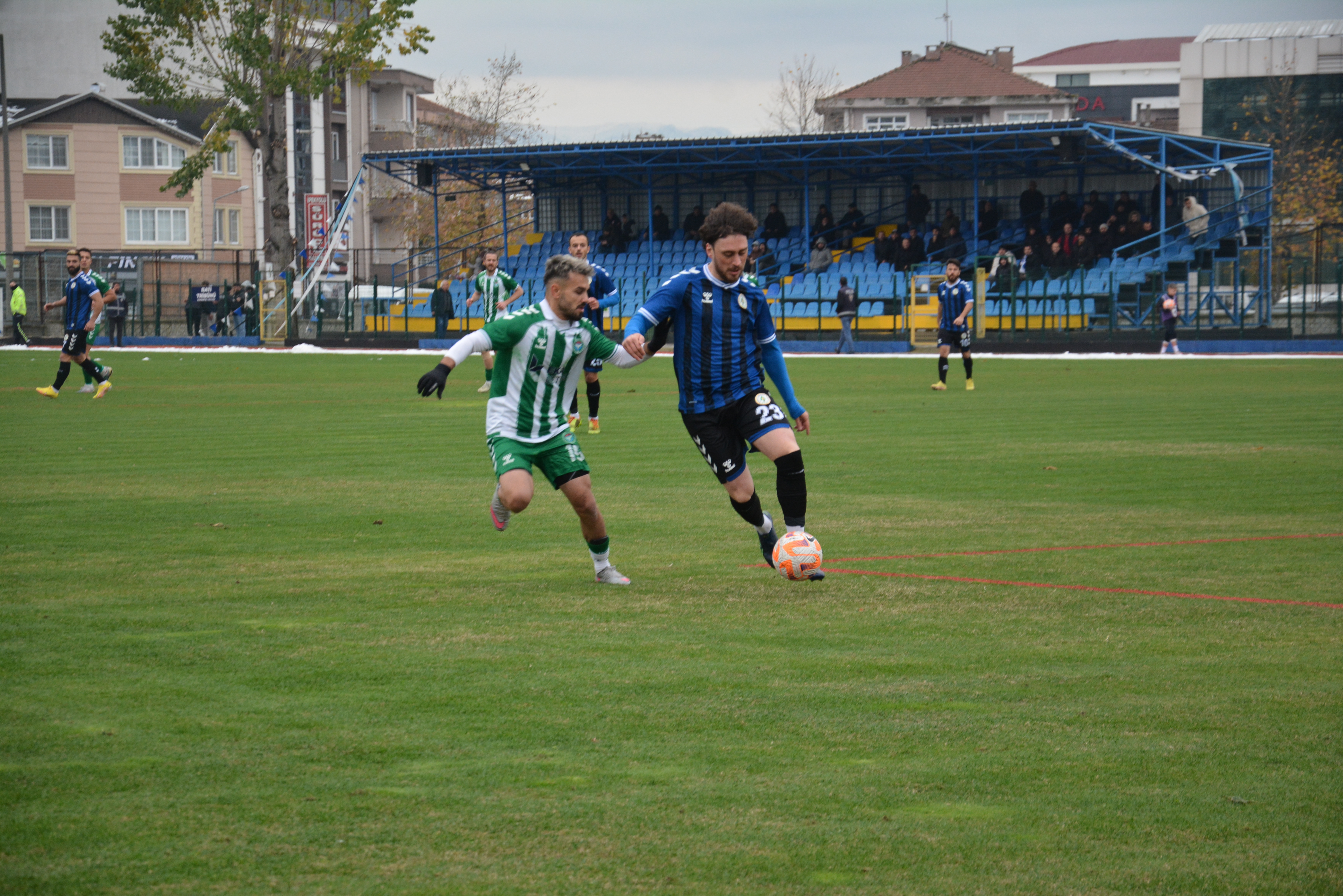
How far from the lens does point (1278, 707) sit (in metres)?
5.25

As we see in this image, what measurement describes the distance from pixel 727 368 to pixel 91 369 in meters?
17.3

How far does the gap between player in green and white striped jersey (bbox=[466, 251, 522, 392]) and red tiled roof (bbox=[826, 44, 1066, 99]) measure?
6067 cm

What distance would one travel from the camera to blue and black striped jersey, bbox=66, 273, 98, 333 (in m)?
22.6

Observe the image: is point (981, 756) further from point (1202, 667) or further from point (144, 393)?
point (144, 393)

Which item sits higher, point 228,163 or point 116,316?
point 228,163

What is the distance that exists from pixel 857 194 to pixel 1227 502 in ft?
137

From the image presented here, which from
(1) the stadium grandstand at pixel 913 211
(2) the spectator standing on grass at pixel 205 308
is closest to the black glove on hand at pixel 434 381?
(1) the stadium grandstand at pixel 913 211

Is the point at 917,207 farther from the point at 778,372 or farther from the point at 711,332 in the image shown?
→ the point at 711,332

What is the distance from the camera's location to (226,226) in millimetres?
73812

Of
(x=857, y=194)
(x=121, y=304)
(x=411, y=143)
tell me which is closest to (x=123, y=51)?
(x=121, y=304)

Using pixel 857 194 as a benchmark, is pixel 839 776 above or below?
below

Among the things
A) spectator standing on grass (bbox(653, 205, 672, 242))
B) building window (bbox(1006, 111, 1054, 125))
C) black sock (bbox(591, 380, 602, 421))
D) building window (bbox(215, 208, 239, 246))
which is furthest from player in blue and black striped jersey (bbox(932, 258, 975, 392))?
building window (bbox(1006, 111, 1054, 125))

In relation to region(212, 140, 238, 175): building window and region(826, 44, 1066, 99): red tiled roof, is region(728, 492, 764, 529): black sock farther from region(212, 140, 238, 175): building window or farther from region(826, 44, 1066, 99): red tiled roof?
region(826, 44, 1066, 99): red tiled roof

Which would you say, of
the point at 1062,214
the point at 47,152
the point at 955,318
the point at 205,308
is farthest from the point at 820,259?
the point at 47,152
